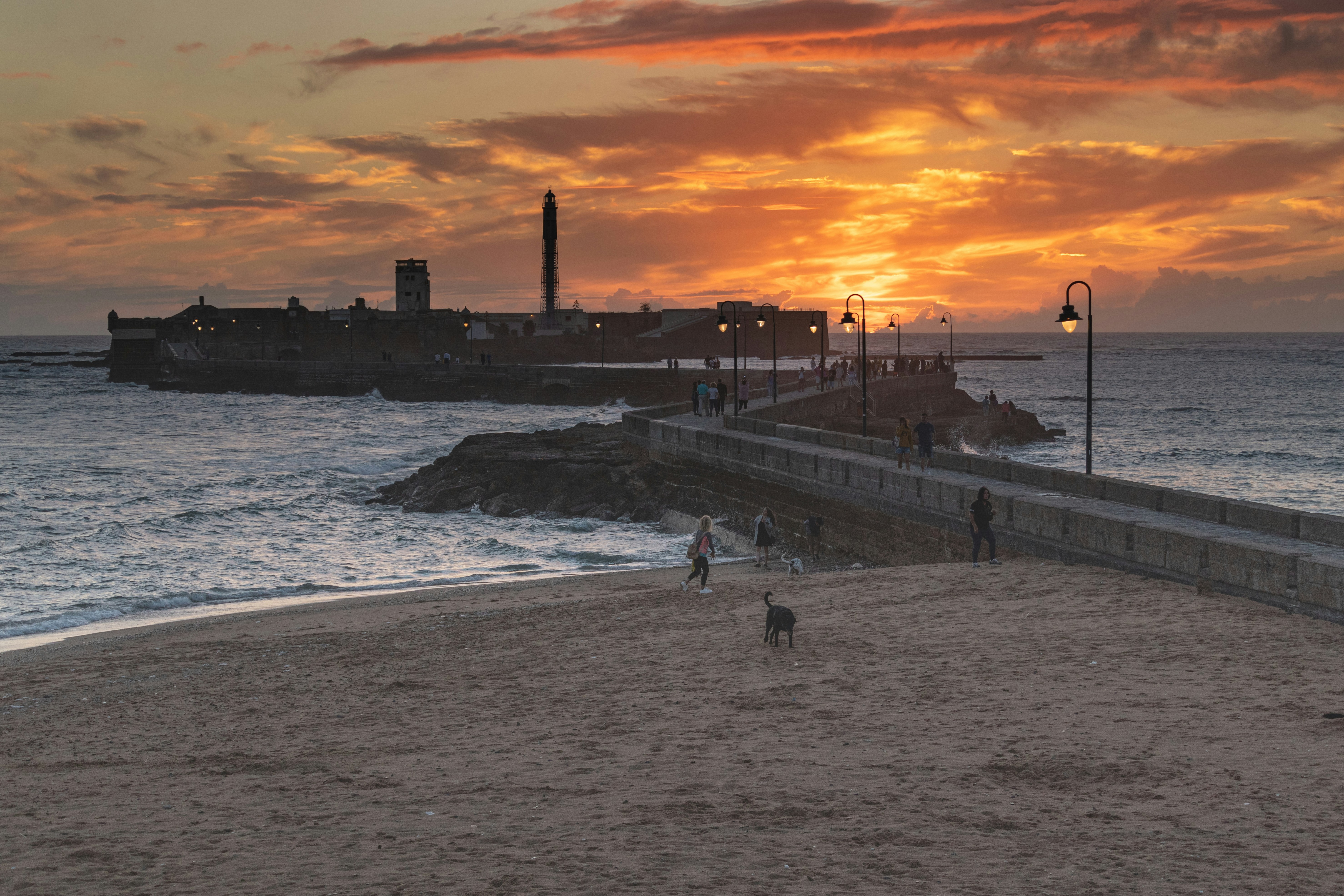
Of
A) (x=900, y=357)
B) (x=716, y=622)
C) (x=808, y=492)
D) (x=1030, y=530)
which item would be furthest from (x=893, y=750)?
(x=900, y=357)

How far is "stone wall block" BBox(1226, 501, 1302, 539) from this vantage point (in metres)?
14.4

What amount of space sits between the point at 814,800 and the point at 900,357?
71.7 m

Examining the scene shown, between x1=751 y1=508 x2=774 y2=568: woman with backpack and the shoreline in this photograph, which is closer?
the shoreline

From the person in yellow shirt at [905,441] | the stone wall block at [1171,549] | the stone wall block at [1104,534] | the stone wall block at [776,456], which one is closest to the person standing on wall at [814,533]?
the stone wall block at [776,456]

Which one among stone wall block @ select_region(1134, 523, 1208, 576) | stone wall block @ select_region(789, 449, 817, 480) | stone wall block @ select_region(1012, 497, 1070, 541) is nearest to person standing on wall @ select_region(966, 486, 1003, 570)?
stone wall block @ select_region(1012, 497, 1070, 541)

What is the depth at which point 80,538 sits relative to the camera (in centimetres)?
2802

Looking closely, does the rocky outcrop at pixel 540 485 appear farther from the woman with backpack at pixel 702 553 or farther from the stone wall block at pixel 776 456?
the woman with backpack at pixel 702 553

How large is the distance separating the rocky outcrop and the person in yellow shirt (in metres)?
9.39

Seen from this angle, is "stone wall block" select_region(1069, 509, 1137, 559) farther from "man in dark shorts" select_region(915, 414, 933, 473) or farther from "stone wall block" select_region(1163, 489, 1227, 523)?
"man in dark shorts" select_region(915, 414, 933, 473)

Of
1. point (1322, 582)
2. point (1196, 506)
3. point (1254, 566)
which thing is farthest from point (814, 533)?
point (1322, 582)

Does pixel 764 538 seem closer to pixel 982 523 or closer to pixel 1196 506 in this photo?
pixel 982 523

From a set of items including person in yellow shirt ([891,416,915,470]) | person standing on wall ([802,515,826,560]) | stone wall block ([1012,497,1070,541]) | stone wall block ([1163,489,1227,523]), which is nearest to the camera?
stone wall block ([1012,497,1070,541])

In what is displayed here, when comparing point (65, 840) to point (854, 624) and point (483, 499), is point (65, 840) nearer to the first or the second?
point (854, 624)

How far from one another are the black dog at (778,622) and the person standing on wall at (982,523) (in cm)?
463
